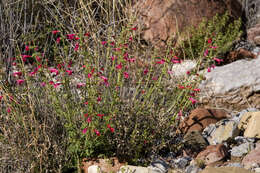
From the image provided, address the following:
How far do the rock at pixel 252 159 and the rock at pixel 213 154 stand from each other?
220mm

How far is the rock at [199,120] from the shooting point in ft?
12.0

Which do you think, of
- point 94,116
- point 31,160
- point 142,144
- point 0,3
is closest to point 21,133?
point 31,160

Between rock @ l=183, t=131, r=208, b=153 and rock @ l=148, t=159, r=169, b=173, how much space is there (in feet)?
1.28

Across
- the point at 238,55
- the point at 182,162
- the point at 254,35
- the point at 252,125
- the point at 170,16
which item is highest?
the point at 170,16

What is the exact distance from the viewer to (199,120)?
372cm

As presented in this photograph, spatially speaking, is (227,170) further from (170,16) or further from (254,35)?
(254,35)

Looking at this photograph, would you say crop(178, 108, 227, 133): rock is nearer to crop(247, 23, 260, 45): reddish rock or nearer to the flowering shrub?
the flowering shrub

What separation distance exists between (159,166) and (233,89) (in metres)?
2.03

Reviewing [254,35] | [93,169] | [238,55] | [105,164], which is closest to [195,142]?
[105,164]

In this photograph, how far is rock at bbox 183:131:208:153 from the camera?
3184 mm

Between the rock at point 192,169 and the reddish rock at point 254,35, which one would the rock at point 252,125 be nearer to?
the rock at point 192,169

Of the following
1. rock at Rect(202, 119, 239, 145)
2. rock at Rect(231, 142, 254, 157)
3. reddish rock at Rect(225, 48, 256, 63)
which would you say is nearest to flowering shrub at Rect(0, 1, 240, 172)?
rock at Rect(202, 119, 239, 145)

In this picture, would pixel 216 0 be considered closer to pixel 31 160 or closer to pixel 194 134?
pixel 194 134

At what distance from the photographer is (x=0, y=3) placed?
3828mm
